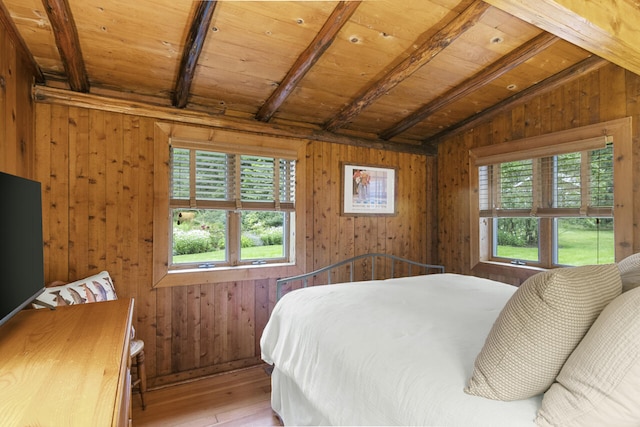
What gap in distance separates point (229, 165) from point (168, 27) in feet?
4.04

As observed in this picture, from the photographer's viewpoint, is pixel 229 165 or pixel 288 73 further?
pixel 229 165

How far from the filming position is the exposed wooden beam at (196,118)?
2.23m

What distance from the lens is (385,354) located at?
45.1 inches

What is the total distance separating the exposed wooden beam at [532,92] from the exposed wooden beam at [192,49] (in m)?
Answer: 2.75

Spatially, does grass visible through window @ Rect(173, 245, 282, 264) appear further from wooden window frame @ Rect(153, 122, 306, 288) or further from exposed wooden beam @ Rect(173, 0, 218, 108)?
exposed wooden beam @ Rect(173, 0, 218, 108)

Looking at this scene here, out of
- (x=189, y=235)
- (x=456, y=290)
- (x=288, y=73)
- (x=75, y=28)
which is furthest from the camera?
(x=189, y=235)

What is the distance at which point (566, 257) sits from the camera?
2.91 m

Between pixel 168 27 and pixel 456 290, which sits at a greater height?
pixel 168 27

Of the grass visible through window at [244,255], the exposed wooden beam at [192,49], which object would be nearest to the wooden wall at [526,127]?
the grass visible through window at [244,255]

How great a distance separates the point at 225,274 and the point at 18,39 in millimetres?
2075

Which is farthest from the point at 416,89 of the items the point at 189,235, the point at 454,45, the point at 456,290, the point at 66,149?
the point at 66,149

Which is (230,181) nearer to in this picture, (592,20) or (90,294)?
(90,294)

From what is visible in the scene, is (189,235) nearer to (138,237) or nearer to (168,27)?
(138,237)

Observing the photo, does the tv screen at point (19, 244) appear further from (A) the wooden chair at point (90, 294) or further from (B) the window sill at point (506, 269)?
(B) the window sill at point (506, 269)
